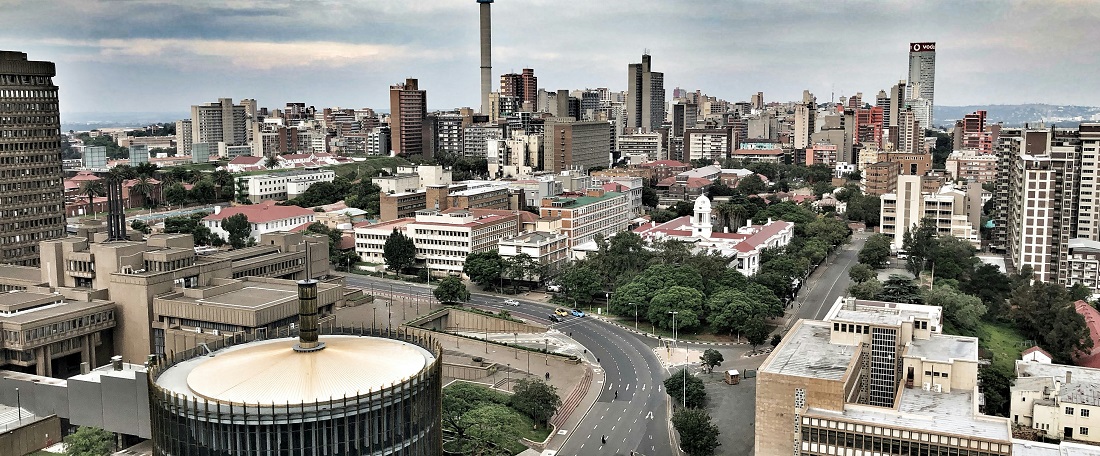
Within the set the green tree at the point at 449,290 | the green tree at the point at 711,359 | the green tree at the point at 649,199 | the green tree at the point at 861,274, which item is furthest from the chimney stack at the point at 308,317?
the green tree at the point at 649,199

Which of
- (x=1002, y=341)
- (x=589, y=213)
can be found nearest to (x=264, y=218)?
(x=589, y=213)

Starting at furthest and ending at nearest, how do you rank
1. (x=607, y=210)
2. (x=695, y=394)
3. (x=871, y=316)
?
1. (x=607, y=210)
2. (x=695, y=394)
3. (x=871, y=316)

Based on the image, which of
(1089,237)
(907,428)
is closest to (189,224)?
(907,428)

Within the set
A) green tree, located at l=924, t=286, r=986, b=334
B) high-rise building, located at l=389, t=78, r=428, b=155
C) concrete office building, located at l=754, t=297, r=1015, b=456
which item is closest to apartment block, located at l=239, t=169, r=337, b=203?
high-rise building, located at l=389, t=78, r=428, b=155

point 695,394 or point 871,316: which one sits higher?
point 871,316

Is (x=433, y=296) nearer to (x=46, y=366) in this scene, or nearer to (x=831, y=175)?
(x=46, y=366)

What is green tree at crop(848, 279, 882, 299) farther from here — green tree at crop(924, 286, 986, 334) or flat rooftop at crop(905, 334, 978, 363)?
flat rooftop at crop(905, 334, 978, 363)

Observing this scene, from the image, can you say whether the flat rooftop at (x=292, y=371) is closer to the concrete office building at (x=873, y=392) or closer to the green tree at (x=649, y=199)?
the concrete office building at (x=873, y=392)
